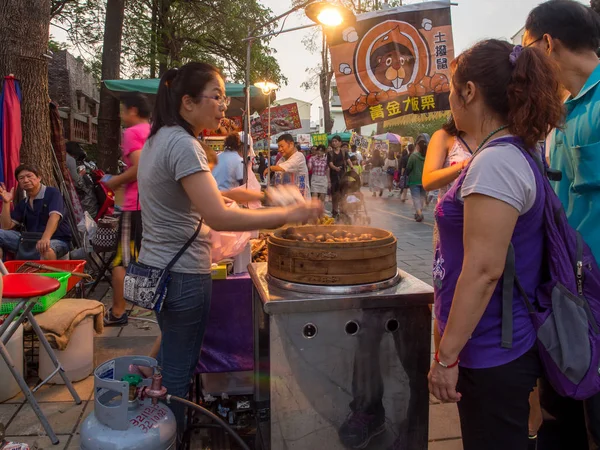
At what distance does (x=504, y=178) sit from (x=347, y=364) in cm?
113

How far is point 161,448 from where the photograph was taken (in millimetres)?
2020

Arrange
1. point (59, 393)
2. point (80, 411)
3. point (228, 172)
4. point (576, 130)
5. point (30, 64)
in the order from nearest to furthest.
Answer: point (576, 130) < point (80, 411) < point (59, 393) < point (30, 64) < point (228, 172)

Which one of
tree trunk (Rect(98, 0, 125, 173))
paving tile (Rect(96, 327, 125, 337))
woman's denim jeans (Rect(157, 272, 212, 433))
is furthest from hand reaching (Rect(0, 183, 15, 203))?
woman's denim jeans (Rect(157, 272, 212, 433))

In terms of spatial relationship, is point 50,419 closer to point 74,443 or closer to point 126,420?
point 74,443

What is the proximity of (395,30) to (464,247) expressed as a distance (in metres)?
3.15

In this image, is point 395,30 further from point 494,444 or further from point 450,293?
point 494,444

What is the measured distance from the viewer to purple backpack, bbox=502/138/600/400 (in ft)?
4.93

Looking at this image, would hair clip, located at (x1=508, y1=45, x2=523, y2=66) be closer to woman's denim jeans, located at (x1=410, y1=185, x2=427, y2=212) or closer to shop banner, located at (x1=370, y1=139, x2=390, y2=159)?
woman's denim jeans, located at (x1=410, y1=185, x2=427, y2=212)

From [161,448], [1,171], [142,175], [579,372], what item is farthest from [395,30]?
[1,171]

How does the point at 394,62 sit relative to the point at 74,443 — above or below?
above

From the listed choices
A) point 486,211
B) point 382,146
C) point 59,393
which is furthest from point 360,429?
point 382,146

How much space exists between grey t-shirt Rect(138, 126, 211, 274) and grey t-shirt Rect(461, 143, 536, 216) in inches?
41.8

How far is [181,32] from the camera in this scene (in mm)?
15391

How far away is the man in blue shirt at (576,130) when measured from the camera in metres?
1.74
